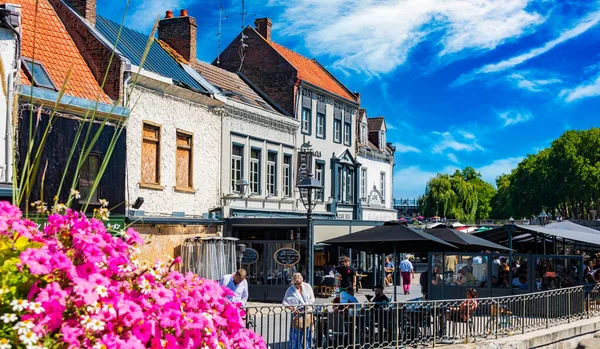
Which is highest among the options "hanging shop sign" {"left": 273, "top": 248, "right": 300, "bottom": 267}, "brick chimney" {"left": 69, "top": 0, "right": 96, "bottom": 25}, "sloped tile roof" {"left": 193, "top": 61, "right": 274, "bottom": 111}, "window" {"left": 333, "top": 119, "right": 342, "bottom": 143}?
"brick chimney" {"left": 69, "top": 0, "right": 96, "bottom": 25}

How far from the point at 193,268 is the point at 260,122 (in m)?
7.52

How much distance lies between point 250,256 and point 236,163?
4004 millimetres

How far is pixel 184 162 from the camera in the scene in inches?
1013

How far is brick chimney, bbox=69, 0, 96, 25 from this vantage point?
2455 cm

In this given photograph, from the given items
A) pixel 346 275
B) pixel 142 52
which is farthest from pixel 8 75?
pixel 346 275

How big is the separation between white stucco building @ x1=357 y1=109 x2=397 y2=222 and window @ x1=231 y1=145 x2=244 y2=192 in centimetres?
1170

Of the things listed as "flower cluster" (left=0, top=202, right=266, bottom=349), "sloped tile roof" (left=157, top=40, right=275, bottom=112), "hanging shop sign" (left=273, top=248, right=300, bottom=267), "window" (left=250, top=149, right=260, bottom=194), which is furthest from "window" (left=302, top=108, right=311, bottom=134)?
"flower cluster" (left=0, top=202, right=266, bottom=349)

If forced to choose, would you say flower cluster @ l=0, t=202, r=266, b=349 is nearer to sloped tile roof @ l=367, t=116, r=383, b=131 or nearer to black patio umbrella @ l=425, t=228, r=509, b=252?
black patio umbrella @ l=425, t=228, r=509, b=252

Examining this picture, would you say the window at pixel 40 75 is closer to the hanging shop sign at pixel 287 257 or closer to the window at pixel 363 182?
the hanging shop sign at pixel 287 257

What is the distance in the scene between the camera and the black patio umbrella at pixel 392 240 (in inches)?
622

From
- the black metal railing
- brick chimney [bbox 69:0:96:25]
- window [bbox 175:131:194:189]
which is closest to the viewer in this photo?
the black metal railing

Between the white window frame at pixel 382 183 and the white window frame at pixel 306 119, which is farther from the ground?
the white window frame at pixel 306 119

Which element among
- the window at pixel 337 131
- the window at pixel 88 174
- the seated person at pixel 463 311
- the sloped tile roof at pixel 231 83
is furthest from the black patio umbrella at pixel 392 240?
the window at pixel 337 131

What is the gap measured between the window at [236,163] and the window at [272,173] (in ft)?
6.70
